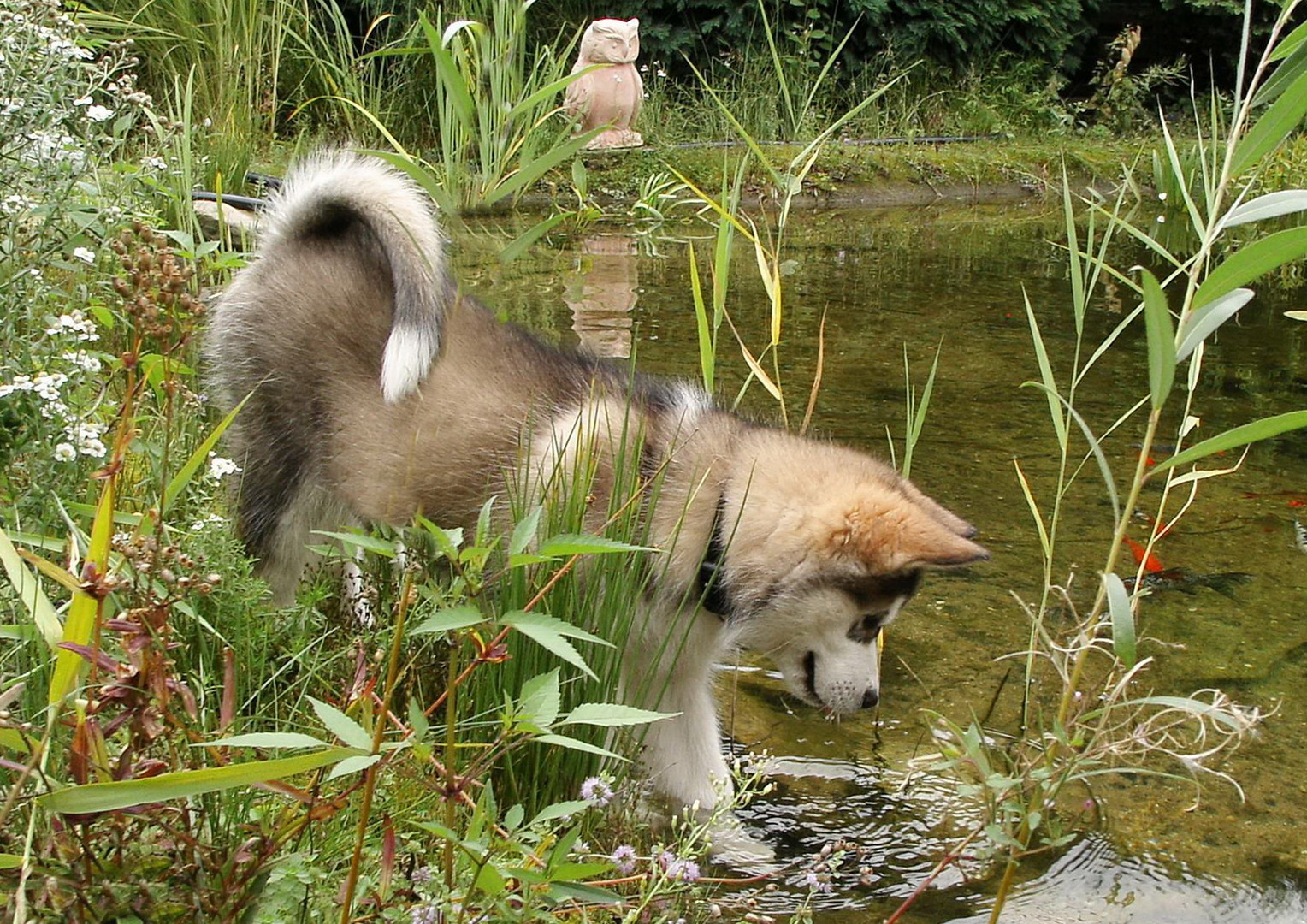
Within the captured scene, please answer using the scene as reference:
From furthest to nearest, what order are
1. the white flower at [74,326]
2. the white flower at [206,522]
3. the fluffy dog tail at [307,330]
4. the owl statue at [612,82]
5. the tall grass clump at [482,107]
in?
the owl statue at [612,82] < the fluffy dog tail at [307,330] < the white flower at [206,522] < the white flower at [74,326] < the tall grass clump at [482,107]

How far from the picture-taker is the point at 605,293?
653 centimetres

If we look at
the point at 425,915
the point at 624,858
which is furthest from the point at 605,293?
the point at 425,915

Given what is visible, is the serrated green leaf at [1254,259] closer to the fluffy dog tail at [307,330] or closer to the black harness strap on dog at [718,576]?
the black harness strap on dog at [718,576]

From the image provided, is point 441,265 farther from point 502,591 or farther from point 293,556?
point 502,591

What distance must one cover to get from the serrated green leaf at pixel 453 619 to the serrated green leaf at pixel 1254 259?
2.91 ft

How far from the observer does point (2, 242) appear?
2.27 meters

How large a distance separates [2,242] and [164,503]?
3.04 feet

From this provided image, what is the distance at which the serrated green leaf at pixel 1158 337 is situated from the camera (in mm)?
1503

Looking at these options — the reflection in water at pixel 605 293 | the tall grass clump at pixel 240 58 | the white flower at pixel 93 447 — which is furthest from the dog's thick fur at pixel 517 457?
the tall grass clump at pixel 240 58

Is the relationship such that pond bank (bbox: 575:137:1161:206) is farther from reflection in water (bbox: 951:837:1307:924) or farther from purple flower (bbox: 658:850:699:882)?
purple flower (bbox: 658:850:699:882)

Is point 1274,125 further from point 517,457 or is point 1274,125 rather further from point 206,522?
point 206,522

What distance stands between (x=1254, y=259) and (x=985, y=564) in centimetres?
248

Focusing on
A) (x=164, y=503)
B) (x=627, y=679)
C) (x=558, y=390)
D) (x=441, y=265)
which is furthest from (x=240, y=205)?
(x=164, y=503)

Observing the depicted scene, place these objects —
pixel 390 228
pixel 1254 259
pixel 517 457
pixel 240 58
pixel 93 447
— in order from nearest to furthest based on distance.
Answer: pixel 1254 259
pixel 93 447
pixel 517 457
pixel 390 228
pixel 240 58
